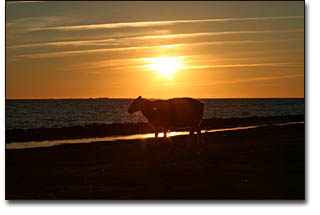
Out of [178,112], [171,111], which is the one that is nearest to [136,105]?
[171,111]

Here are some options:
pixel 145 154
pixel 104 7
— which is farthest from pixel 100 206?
pixel 104 7

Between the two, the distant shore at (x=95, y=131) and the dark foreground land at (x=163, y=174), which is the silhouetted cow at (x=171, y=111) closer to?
the dark foreground land at (x=163, y=174)

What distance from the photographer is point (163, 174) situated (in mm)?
8562

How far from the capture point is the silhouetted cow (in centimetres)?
935

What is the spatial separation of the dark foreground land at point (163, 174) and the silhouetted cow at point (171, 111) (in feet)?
1.71

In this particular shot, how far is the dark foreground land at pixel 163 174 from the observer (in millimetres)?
7801

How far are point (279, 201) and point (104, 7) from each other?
4.36 metres

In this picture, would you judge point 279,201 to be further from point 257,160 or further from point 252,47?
point 252,47

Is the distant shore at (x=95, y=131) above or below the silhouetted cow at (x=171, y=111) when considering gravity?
above

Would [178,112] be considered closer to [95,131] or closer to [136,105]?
[136,105]

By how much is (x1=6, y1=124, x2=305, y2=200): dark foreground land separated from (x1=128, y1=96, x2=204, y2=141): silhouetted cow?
1.71 ft

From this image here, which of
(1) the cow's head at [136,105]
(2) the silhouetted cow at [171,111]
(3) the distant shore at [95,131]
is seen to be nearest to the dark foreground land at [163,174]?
(2) the silhouetted cow at [171,111]

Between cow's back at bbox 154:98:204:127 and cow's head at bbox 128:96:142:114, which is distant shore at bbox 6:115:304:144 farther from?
cow's head at bbox 128:96:142:114

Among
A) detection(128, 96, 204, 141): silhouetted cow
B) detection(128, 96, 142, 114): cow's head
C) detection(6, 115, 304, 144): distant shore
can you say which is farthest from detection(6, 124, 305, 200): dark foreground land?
detection(128, 96, 142, 114): cow's head
